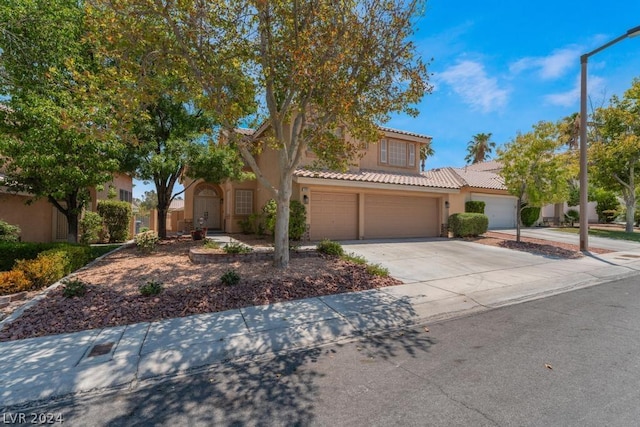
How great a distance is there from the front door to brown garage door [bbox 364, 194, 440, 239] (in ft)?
36.9

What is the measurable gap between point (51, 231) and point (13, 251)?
7.71 meters

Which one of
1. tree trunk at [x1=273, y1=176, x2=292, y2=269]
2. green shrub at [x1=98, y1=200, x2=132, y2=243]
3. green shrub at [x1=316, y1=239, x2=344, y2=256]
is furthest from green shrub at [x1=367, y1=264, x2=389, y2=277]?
green shrub at [x1=98, y1=200, x2=132, y2=243]

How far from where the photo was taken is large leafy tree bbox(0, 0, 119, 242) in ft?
25.9

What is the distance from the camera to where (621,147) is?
18.7 m

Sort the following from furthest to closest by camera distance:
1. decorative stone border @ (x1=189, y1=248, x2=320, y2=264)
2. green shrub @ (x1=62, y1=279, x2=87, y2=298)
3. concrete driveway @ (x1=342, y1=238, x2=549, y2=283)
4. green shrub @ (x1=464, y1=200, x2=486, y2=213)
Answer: green shrub @ (x1=464, y1=200, x2=486, y2=213), concrete driveway @ (x1=342, y1=238, x2=549, y2=283), decorative stone border @ (x1=189, y1=248, x2=320, y2=264), green shrub @ (x1=62, y1=279, x2=87, y2=298)

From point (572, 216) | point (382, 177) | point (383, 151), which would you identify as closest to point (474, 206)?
point (383, 151)

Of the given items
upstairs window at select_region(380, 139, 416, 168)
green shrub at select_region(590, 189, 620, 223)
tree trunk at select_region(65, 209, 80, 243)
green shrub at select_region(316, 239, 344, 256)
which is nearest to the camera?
green shrub at select_region(316, 239, 344, 256)

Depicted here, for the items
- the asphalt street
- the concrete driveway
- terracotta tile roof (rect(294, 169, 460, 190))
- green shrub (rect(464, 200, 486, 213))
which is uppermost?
terracotta tile roof (rect(294, 169, 460, 190))

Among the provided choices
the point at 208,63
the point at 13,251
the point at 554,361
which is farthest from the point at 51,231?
the point at 554,361

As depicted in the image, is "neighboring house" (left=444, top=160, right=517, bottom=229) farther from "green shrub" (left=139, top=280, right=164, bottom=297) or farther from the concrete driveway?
"green shrub" (left=139, top=280, right=164, bottom=297)

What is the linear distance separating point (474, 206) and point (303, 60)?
17607 mm

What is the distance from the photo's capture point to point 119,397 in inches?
133

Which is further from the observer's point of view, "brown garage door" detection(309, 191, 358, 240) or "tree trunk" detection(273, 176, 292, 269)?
"brown garage door" detection(309, 191, 358, 240)

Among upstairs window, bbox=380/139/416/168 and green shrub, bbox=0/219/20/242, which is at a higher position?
upstairs window, bbox=380/139/416/168
